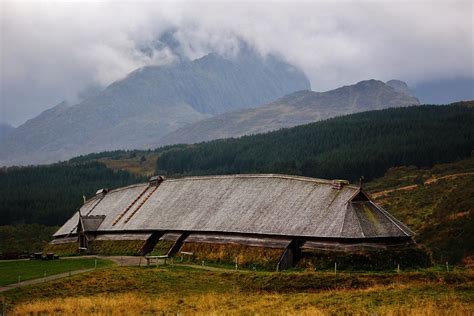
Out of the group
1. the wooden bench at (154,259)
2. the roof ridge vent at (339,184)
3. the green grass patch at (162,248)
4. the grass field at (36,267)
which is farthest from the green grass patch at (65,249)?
the roof ridge vent at (339,184)

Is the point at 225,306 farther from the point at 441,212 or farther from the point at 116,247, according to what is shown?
the point at 441,212

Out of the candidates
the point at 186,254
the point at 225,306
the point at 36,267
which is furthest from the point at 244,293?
the point at 36,267

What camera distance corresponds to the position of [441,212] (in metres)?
83.6

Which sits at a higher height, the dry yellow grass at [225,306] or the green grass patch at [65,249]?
the green grass patch at [65,249]

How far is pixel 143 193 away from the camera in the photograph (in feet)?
289

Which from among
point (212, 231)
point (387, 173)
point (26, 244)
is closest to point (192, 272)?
point (212, 231)

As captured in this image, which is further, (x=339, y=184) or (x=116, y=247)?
(x=116, y=247)

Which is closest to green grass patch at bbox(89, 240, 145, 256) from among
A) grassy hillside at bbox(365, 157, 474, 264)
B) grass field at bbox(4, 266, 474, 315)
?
grass field at bbox(4, 266, 474, 315)

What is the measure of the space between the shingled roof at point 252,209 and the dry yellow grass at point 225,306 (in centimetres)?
1360

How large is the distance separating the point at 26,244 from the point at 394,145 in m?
110

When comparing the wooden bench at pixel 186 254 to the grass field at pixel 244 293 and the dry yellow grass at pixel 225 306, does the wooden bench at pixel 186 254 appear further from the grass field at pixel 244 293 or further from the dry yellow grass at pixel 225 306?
the dry yellow grass at pixel 225 306

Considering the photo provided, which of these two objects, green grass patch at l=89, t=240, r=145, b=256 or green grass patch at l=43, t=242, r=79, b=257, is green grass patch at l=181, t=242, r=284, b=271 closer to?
green grass patch at l=89, t=240, r=145, b=256

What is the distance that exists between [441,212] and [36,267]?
4846 cm

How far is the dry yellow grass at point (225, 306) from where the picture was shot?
35.7 metres
